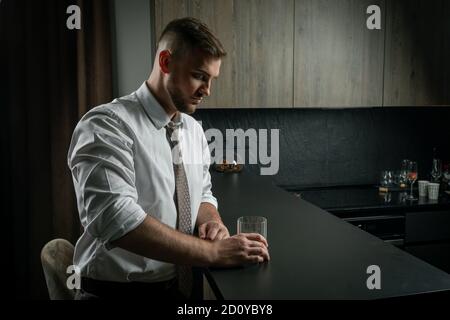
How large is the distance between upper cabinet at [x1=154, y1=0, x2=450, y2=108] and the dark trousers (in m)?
1.53

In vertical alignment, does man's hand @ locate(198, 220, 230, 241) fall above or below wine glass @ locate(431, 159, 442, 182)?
above

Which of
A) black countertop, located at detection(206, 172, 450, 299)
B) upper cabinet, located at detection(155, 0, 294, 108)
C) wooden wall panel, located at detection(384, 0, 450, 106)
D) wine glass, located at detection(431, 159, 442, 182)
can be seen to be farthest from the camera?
wine glass, located at detection(431, 159, 442, 182)

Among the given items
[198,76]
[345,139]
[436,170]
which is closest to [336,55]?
[345,139]

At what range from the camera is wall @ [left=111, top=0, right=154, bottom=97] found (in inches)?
115

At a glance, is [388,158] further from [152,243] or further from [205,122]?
[152,243]

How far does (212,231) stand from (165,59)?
543mm

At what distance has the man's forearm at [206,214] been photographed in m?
1.48

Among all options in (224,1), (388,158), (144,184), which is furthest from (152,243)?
(388,158)

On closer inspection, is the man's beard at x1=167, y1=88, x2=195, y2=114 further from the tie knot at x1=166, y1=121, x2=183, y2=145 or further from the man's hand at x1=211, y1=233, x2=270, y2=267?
the man's hand at x1=211, y1=233, x2=270, y2=267

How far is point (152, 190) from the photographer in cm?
133

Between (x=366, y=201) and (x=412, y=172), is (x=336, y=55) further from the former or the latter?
(x=412, y=172)

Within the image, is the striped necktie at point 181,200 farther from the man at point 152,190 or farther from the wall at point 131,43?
the wall at point 131,43
